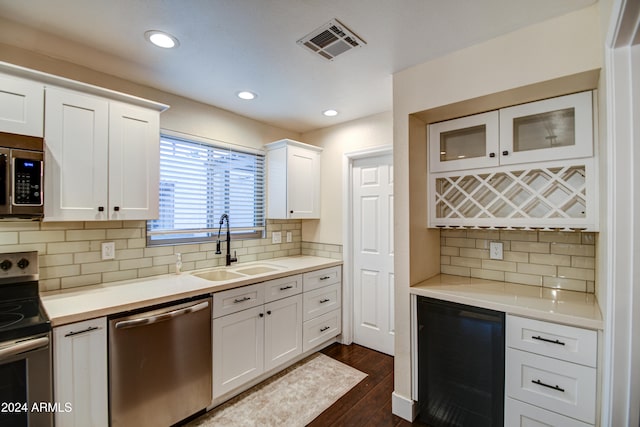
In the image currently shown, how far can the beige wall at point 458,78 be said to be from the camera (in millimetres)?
1488

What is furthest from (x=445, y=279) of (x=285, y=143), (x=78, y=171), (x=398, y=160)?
(x=78, y=171)

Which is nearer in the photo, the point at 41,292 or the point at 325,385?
the point at 41,292

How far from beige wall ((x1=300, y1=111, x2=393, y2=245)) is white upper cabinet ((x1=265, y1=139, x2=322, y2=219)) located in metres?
0.14

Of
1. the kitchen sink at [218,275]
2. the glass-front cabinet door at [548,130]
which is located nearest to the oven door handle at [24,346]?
the kitchen sink at [218,275]

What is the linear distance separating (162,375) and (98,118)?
173 cm

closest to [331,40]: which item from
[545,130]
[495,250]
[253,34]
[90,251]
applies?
[253,34]

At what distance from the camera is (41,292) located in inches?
73.7

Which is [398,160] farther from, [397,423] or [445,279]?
[397,423]

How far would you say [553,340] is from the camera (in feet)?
5.01

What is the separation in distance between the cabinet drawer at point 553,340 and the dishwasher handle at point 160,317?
1970 millimetres

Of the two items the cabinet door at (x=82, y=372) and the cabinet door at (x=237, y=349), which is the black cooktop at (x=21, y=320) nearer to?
the cabinet door at (x=82, y=372)

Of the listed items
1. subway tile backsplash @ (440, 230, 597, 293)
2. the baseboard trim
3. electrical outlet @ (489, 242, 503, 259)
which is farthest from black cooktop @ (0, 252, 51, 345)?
electrical outlet @ (489, 242, 503, 259)

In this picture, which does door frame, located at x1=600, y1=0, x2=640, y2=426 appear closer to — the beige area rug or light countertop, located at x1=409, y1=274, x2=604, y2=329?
light countertop, located at x1=409, y1=274, x2=604, y2=329

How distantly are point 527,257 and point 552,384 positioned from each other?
0.82m
